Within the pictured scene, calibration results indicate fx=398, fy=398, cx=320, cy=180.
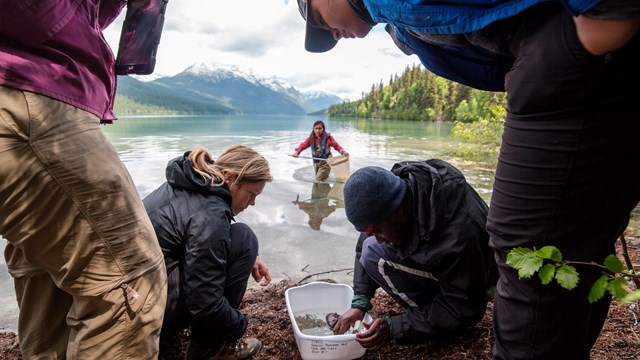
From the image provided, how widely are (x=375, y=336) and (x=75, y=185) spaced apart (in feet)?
5.34

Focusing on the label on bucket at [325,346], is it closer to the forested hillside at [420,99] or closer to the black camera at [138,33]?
the black camera at [138,33]

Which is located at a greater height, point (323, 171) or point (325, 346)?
point (325, 346)

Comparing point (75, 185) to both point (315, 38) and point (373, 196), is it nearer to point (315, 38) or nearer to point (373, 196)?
point (315, 38)

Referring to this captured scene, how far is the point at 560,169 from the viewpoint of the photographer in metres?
0.92

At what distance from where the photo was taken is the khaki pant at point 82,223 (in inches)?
51.8

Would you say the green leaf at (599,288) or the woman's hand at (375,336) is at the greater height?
the green leaf at (599,288)

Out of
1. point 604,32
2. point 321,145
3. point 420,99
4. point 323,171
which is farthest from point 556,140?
point 420,99

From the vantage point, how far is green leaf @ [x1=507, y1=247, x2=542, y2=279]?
0.88 m

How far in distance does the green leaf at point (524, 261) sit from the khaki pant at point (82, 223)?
1337 mm

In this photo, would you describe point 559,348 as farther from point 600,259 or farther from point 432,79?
point 432,79

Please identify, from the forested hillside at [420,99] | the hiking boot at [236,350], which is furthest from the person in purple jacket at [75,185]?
the forested hillside at [420,99]

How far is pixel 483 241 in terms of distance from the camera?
2.08m

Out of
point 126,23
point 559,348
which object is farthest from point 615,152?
point 126,23

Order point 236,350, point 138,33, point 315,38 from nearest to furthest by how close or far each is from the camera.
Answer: point 315,38 → point 138,33 → point 236,350
